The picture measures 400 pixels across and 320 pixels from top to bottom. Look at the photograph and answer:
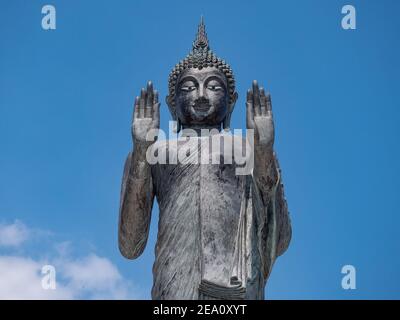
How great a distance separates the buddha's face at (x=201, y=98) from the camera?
13.0 m

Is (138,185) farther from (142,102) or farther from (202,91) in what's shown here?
(202,91)

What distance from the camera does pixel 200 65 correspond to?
13.2 metres

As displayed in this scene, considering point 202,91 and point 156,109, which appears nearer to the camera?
point 156,109

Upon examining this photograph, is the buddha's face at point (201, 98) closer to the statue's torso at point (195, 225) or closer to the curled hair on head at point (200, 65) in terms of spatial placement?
the curled hair on head at point (200, 65)

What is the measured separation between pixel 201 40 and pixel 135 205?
259 centimetres

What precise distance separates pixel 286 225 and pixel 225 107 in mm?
1677

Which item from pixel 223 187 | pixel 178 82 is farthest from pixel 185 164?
pixel 178 82

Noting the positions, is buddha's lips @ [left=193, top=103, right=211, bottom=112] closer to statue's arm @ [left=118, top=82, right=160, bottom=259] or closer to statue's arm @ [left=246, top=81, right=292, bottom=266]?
statue's arm @ [left=118, top=82, right=160, bottom=259]

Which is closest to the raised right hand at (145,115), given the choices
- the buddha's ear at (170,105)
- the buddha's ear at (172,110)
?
the buddha's ear at (172,110)

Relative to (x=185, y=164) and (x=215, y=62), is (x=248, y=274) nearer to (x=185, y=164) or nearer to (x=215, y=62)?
(x=185, y=164)

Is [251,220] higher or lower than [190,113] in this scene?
lower

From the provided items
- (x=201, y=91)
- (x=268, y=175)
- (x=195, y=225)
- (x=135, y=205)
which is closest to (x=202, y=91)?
(x=201, y=91)

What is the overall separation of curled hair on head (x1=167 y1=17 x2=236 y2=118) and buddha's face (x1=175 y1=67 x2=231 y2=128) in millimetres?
86
